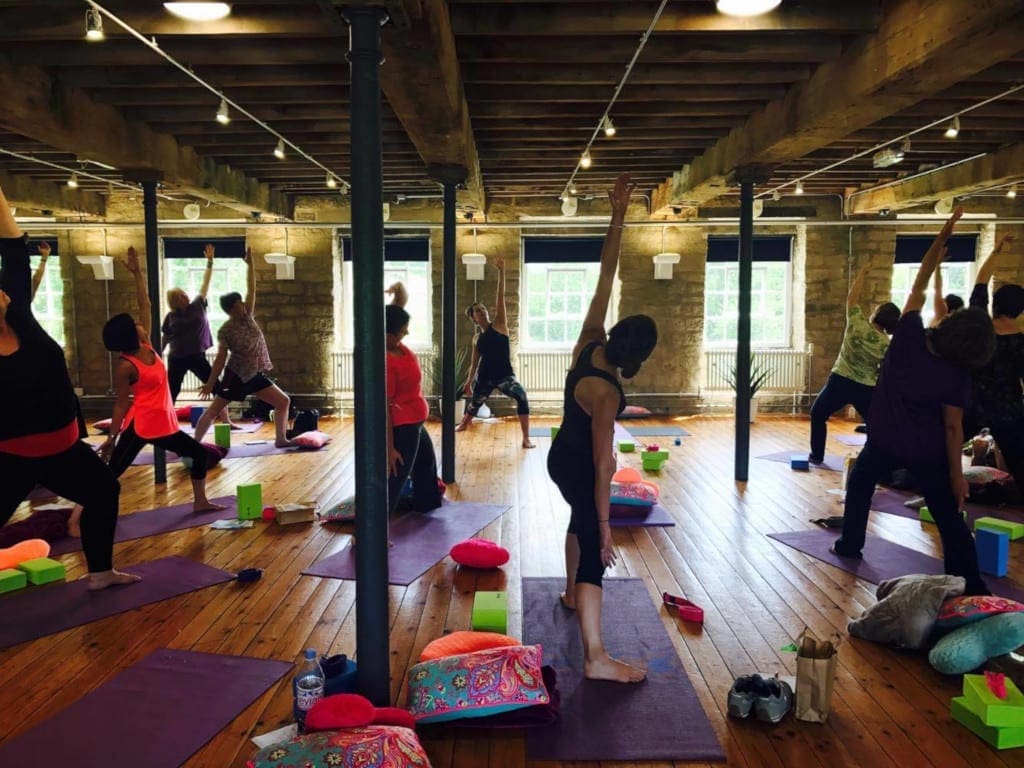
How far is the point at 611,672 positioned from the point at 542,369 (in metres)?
8.48

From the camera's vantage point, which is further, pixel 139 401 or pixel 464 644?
pixel 139 401

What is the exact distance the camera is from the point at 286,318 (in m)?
11.5

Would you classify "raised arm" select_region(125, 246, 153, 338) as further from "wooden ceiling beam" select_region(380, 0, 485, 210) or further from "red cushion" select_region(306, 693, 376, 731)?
"red cushion" select_region(306, 693, 376, 731)

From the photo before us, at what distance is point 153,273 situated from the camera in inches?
262

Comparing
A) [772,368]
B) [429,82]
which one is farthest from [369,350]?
[772,368]

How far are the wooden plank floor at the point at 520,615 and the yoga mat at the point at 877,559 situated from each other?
0.39 ft

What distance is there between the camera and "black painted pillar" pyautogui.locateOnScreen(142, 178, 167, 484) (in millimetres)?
6570

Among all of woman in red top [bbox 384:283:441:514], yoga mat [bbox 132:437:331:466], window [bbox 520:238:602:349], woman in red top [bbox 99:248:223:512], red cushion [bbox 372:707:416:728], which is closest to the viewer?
red cushion [bbox 372:707:416:728]

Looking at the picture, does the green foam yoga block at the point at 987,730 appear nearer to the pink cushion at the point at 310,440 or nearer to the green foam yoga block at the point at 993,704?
the green foam yoga block at the point at 993,704

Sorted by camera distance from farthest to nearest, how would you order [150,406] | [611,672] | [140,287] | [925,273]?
[140,287] < [150,406] < [925,273] < [611,672]

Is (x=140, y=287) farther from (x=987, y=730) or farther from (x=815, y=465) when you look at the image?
(x=815, y=465)

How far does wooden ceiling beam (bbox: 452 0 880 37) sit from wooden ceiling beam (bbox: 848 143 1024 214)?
178 inches

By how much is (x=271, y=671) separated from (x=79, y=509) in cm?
290

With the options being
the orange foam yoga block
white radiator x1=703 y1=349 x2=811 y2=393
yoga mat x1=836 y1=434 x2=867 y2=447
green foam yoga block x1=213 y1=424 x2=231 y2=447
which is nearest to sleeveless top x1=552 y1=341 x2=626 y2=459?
the orange foam yoga block
